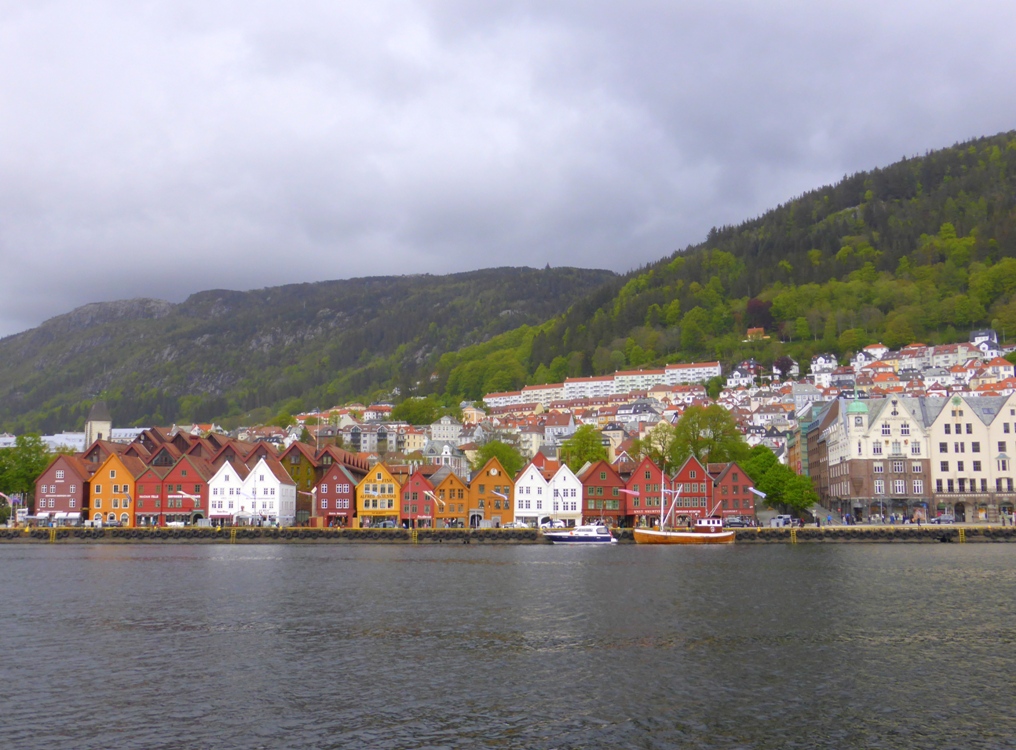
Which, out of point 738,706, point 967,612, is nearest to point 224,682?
point 738,706

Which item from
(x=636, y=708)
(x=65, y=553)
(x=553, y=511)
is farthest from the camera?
(x=553, y=511)

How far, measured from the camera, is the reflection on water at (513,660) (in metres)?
20.8

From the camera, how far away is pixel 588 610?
38.5m

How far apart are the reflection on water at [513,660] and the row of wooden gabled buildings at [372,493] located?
4566 centimetres

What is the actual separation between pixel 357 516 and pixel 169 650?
247 feet

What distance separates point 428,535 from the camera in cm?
9144

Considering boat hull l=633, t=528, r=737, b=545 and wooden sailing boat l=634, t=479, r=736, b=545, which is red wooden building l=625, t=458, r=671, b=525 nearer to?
wooden sailing boat l=634, t=479, r=736, b=545

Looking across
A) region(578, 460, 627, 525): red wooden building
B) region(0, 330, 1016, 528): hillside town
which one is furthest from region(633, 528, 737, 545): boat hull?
region(578, 460, 627, 525): red wooden building

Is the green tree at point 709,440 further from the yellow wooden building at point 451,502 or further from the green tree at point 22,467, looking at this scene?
the green tree at point 22,467

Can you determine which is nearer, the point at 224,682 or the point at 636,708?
the point at 636,708

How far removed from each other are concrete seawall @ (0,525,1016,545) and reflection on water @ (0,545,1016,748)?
32.6m

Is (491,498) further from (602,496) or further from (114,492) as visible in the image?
(114,492)

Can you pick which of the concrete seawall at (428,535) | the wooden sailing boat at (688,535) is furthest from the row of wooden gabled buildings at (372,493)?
the wooden sailing boat at (688,535)

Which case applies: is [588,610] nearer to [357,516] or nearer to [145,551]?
[145,551]
